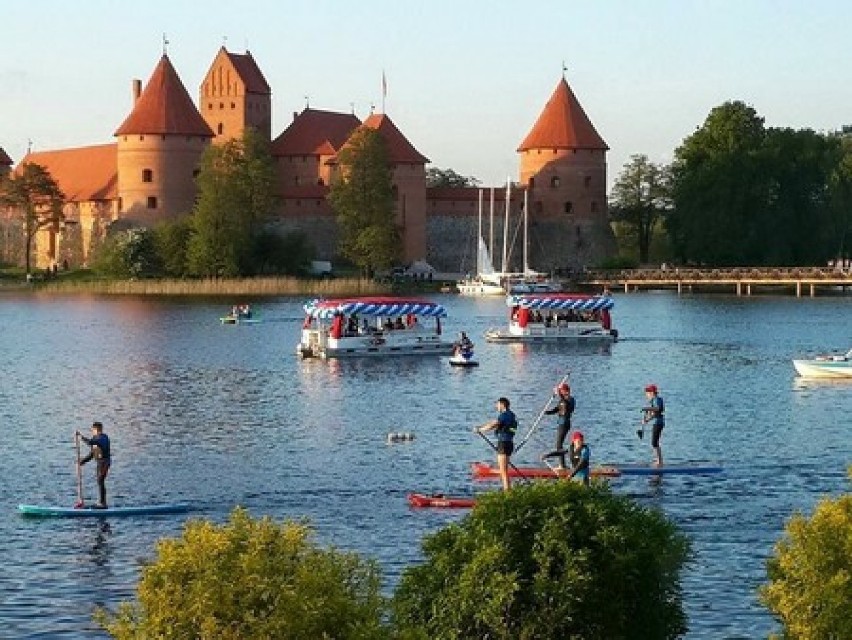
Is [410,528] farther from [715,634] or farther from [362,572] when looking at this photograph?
[362,572]

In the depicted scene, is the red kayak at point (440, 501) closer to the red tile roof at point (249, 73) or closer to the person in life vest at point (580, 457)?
the person in life vest at point (580, 457)

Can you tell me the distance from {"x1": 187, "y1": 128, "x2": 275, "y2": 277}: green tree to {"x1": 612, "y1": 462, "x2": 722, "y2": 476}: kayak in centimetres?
5871

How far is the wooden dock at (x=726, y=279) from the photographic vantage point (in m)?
84.4

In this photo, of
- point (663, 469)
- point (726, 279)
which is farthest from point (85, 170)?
point (663, 469)

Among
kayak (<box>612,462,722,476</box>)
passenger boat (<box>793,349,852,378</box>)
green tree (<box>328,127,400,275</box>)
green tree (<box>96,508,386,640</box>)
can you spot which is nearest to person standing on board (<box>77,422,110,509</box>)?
kayak (<box>612,462,722,476</box>)

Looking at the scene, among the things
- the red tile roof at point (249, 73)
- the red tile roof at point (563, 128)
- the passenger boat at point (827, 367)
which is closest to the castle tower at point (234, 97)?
the red tile roof at point (249, 73)

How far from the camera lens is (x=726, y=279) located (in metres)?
87.4

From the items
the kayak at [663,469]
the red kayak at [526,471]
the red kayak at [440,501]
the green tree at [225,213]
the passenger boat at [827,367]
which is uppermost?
the green tree at [225,213]

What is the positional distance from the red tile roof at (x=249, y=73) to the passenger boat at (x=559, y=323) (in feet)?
179

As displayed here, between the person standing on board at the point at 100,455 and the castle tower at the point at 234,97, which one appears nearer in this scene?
the person standing on board at the point at 100,455

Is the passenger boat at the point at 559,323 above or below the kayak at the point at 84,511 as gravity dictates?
above

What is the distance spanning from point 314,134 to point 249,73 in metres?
8.06

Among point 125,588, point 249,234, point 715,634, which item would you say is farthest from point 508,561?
point 249,234

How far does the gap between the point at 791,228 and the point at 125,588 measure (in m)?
79.2
